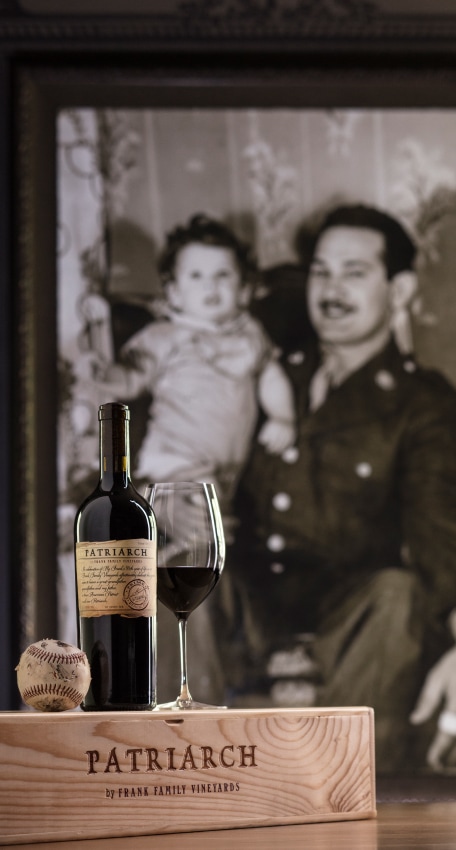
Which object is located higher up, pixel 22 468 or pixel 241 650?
pixel 22 468

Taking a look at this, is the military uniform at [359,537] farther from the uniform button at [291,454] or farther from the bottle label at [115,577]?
the bottle label at [115,577]

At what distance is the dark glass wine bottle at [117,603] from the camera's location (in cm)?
85

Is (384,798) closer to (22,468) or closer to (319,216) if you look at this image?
(22,468)

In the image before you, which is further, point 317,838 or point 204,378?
point 204,378

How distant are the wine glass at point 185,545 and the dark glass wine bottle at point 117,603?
34 mm

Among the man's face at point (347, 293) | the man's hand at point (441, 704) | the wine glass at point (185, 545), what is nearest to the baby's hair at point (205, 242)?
the man's face at point (347, 293)

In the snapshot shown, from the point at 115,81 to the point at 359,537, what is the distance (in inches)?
42.4

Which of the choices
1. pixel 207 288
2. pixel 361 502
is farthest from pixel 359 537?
pixel 207 288

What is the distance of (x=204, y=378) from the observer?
212 cm

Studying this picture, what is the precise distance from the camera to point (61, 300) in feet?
7.04

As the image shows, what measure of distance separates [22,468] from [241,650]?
1.87ft

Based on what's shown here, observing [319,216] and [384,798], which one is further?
[319,216]

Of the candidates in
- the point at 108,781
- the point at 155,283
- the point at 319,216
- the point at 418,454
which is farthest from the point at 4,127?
the point at 108,781

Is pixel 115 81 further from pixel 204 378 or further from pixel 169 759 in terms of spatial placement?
pixel 169 759
